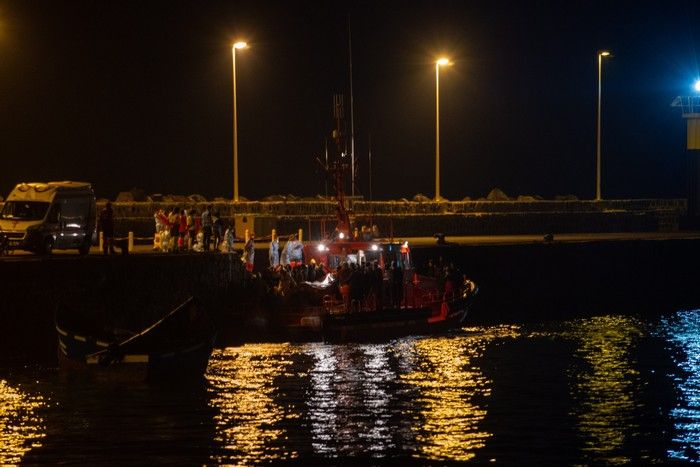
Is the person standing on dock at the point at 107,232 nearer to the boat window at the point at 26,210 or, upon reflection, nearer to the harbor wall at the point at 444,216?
the boat window at the point at 26,210

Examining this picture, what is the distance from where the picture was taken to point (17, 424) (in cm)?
2412

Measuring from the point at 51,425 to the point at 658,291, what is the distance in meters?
31.8

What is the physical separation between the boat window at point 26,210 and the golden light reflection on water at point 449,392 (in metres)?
10.6

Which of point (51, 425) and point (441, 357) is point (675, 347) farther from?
point (51, 425)

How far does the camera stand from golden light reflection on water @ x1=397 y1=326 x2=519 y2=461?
2333 centimetres

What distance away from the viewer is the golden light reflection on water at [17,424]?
22259mm

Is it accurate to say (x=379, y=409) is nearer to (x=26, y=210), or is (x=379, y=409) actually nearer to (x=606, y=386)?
(x=606, y=386)

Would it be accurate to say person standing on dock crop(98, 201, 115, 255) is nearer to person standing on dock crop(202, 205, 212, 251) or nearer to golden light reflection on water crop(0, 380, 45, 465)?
person standing on dock crop(202, 205, 212, 251)

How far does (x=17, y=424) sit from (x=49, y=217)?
531 inches

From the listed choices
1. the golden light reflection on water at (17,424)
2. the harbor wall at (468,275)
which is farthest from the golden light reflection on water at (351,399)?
the golden light reflection on water at (17,424)

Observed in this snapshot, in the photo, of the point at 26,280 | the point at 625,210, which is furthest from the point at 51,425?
the point at 625,210

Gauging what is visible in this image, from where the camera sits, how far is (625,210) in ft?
209

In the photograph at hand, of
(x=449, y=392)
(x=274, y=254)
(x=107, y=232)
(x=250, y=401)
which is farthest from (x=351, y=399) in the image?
(x=107, y=232)

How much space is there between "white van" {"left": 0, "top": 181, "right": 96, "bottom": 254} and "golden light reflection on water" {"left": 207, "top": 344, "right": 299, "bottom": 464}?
669 centimetres
